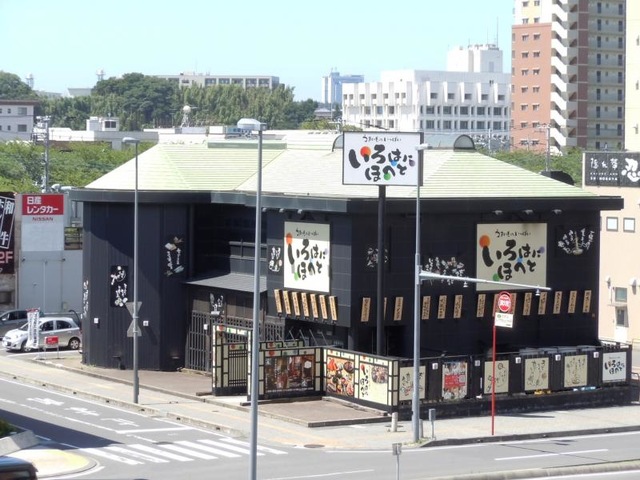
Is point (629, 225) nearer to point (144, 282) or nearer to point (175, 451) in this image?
point (144, 282)

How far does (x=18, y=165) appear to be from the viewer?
11569cm

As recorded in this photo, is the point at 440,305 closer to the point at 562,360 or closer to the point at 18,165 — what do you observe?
the point at 562,360

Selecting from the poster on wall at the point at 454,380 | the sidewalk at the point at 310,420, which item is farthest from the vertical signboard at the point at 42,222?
the poster on wall at the point at 454,380

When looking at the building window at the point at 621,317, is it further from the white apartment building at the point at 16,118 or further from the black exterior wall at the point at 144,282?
the white apartment building at the point at 16,118

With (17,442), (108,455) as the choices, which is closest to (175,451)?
(108,455)

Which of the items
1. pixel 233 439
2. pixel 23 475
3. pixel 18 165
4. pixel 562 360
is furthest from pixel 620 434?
pixel 18 165

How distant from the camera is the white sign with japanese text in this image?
48.4 metres

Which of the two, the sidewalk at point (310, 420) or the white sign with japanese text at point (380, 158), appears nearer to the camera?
the sidewalk at point (310, 420)

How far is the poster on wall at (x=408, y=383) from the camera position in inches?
1836

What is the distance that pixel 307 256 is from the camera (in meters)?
52.0

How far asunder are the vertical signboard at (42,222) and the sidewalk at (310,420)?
1799 centimetres

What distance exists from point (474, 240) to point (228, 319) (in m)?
10.8

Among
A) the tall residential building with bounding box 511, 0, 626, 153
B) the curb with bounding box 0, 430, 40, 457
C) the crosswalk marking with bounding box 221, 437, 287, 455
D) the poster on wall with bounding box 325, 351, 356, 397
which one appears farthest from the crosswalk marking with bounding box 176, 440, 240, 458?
the tall residential building with bounding box 511, 0, 626, 153

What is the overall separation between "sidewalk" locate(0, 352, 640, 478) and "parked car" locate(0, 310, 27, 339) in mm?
14456
